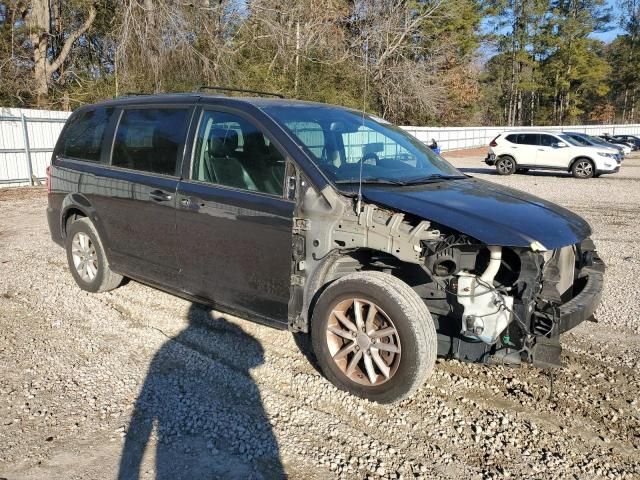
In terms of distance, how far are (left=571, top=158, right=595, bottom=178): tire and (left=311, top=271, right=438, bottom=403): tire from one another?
63.2 feet

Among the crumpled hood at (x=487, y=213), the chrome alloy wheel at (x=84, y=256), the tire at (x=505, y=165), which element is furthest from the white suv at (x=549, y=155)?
the chrome alloy wheel at (x=84, y=256)

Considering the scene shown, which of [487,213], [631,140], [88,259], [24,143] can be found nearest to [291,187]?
[487,213]

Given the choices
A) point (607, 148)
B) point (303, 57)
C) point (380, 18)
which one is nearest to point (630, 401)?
point (607, 148)

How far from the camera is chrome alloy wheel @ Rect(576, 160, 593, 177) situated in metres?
20.1

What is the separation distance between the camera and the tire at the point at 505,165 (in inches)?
854

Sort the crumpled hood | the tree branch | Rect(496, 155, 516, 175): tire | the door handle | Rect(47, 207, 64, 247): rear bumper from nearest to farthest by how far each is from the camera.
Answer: the crumpled hood
the door handle
Rect(47, 207, 64, 247): rear bumper
Rect(496, 155, 516, 175): tire
the tree branch

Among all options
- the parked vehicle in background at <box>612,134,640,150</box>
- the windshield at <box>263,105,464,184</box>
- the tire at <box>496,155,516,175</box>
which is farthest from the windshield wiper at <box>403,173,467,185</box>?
the parked vehicle in background at <box>612,134,640,150</box>

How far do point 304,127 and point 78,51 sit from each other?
23963mm

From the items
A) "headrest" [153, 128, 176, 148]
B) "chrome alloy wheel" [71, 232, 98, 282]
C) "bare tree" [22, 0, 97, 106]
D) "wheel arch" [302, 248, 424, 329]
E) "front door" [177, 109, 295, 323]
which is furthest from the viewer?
"bare tree" [22, 0, 97, 106]

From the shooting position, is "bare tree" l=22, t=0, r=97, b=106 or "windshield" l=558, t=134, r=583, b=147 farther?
"windshield" l=558, t=134, r=583, b=147

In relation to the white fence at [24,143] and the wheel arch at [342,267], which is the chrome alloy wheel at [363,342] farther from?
the white fence at [24,143]

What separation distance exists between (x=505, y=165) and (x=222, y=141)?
19592mm

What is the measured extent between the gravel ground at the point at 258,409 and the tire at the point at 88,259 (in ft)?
1.14

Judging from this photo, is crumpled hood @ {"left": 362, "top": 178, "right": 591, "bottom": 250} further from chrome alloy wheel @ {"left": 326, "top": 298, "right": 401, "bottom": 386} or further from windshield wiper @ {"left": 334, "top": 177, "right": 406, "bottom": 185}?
chrome alloy wheel @ {"left": 326, "top": 298, "right": 401, "bottom": 386}
